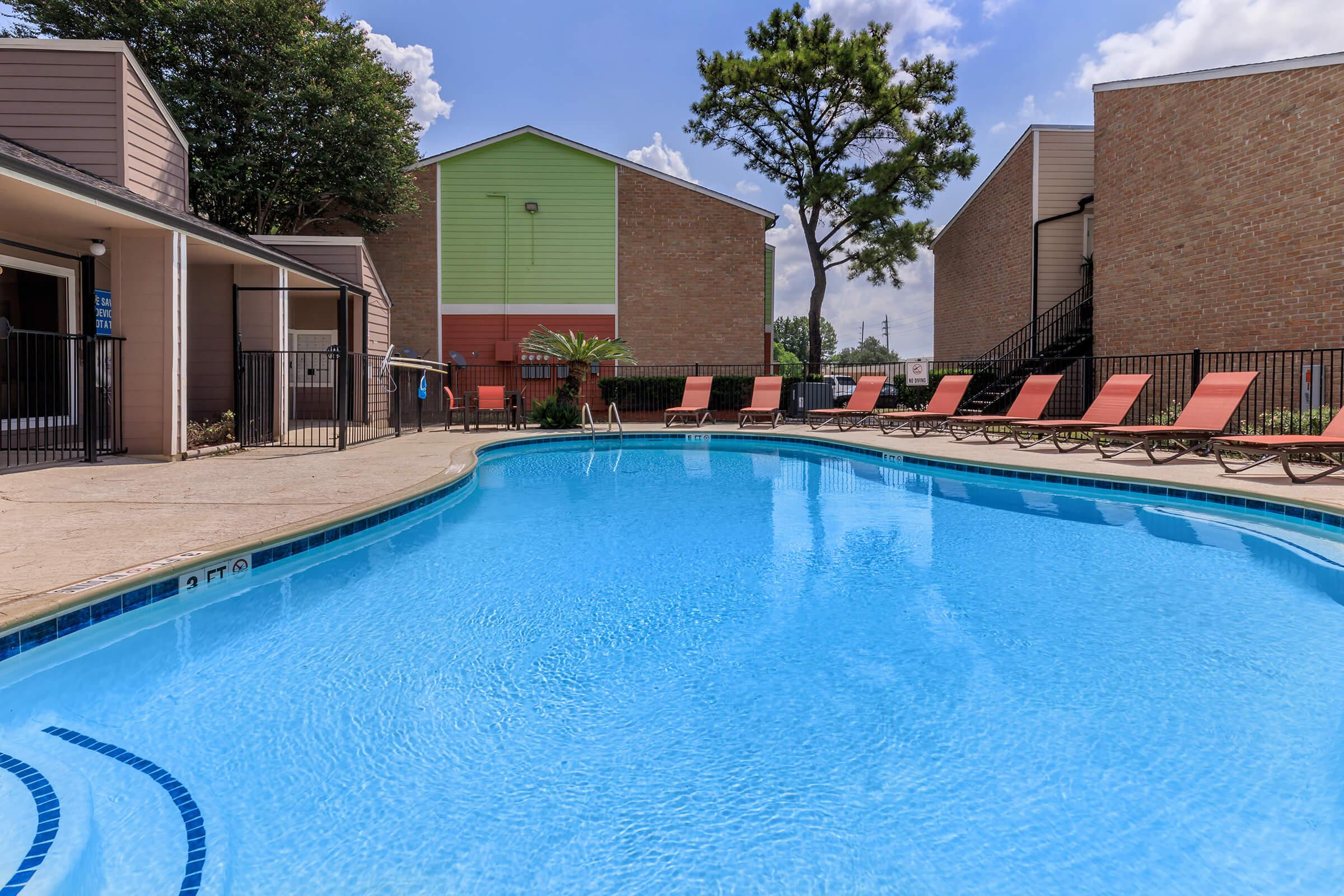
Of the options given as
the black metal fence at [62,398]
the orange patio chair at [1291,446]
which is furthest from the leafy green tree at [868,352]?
the black metal fence at [62,398]

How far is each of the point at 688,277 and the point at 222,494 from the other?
1458 cm

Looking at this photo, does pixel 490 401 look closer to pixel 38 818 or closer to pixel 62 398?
pixel 62 398

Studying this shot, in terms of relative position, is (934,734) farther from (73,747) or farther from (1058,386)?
(1058,386)

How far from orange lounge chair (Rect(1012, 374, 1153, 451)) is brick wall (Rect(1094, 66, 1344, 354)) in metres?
2.41

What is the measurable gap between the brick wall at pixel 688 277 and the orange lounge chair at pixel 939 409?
20.8 feet

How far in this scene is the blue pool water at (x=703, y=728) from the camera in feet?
6.33

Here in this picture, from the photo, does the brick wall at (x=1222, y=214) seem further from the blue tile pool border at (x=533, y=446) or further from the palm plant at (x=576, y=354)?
the palm plant at (x=576, y=354)

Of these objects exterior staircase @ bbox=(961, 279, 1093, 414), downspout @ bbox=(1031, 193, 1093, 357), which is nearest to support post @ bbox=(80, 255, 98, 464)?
exterior staircase @ bbox=(961, 279, 1093, 414)

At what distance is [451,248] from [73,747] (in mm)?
18356

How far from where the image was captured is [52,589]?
3.23m

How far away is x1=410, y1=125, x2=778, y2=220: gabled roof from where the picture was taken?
19266 millimetres

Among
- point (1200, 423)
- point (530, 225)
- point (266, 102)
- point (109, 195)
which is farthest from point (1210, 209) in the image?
point (266, 102)

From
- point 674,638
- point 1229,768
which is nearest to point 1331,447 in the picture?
point 1229,768

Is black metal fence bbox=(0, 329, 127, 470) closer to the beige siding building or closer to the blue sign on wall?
the blue sign on wall
